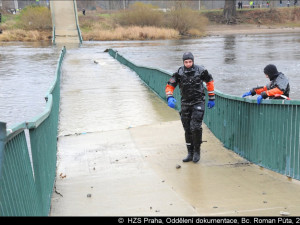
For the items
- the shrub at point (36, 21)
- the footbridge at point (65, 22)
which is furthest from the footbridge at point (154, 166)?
the shrub at point (36, 21)

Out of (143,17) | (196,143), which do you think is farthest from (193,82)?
(143,17)

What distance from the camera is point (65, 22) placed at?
182 feet

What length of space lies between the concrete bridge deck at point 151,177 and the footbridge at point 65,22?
39.3 m

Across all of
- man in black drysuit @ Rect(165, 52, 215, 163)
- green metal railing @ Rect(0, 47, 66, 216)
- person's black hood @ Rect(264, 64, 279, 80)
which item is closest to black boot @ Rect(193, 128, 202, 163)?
man in black drysuit @ Rect(165, 52, 215, 163)

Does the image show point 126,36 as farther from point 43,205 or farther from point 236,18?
point 43,205

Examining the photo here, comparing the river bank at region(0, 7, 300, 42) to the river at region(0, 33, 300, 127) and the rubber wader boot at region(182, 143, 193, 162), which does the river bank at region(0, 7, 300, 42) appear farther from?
the rubber wader boot at region(182, 143, 193, 162)

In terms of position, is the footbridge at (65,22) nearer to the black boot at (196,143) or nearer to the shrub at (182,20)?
the shrub at (182,20)

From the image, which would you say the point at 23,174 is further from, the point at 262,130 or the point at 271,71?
the point at 271,71

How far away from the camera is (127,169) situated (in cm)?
709

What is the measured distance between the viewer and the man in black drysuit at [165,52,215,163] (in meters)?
7.16

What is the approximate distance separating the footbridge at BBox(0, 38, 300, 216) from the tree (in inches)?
2581

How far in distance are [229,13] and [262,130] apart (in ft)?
231

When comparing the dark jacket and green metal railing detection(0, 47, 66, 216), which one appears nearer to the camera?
green metal railing detection(0, 47, 66, 216)

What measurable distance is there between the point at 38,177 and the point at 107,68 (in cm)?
1829
